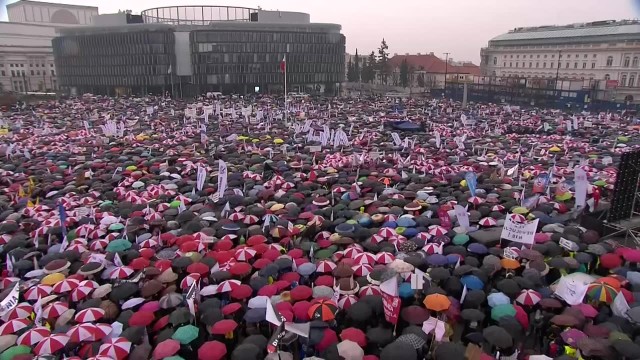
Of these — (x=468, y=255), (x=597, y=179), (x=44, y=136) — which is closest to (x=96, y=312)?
(x=468, y=255)

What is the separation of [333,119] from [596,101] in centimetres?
2668

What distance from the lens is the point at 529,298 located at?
8734mm

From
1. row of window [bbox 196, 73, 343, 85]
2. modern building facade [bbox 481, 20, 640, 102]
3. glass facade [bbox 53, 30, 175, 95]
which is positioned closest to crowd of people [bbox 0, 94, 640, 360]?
modern building facade [bbox 481, 20, 640, 102]

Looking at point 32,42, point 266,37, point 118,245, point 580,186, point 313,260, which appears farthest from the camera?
point 32,42

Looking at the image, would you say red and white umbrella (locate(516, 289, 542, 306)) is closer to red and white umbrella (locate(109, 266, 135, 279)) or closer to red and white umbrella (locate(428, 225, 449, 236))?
red and white umbrella (locate(428, 225, 449, 236))

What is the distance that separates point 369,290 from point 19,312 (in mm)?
6573

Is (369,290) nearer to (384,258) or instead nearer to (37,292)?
(384,258)

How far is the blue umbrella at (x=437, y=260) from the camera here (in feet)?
33.5

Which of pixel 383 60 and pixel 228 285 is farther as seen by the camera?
pixel 383 60

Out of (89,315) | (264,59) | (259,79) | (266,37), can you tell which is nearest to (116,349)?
(89,315)

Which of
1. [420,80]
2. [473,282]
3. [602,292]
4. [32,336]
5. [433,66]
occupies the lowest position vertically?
[32,336]

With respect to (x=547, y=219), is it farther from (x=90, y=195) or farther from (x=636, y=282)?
(x=90, y=195)

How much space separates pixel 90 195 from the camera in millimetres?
15953

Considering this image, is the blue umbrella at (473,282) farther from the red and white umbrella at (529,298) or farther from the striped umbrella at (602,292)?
the striped umbrella at (602,292)
